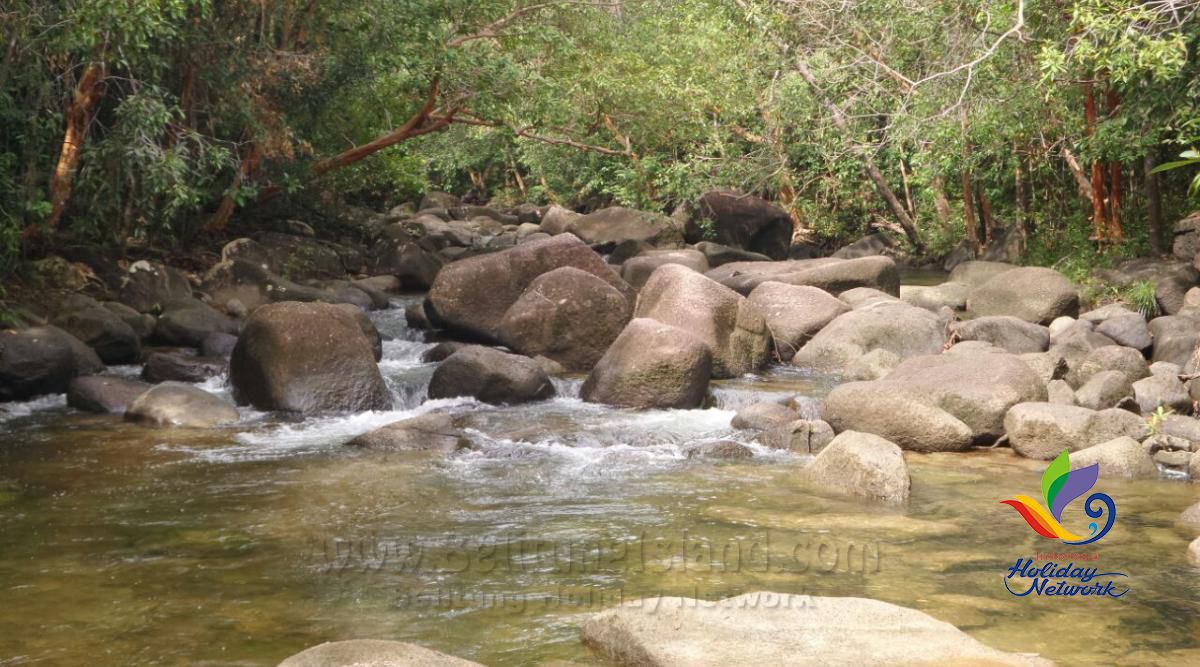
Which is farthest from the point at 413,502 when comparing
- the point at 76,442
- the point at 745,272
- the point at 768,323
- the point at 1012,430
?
the point at 745,272

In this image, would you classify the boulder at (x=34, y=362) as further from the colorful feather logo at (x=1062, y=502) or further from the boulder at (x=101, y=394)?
the colorful feather logo at (x=1062, y=502)

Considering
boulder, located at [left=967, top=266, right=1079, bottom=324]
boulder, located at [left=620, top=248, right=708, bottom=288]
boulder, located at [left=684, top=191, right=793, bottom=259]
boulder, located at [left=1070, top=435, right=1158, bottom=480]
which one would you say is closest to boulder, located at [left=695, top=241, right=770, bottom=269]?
boulder, located at [left=620, top=248, right=708, bottom=288]

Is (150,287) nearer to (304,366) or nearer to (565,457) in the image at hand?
(304,366)

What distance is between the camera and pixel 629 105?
21594 mm

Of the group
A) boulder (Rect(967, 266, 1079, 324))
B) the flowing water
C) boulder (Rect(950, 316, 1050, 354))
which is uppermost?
boulder (Rect(967, 266, 1079, 324))

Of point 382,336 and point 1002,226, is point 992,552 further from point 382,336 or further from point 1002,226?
point 1002,226

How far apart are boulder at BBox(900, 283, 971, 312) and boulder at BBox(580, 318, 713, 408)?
6.23 metres

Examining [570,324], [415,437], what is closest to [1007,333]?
[570,324]

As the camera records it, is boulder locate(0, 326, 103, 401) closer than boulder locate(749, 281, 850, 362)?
Yes

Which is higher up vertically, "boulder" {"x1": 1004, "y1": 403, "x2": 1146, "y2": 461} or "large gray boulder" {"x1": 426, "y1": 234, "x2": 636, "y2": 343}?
"large gray boulder" {"x1": 426, "y1": 234, "x2": 636, "y2": 343}

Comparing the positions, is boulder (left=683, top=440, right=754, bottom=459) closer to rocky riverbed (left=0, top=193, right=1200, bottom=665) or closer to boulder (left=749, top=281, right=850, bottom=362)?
rocky riverbed (left=0, top=193, right=1200, bottom=665)

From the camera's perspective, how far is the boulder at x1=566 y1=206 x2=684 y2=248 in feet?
77.7

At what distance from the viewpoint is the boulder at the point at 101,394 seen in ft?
36.9

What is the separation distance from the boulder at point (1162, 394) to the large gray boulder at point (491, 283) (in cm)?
591
